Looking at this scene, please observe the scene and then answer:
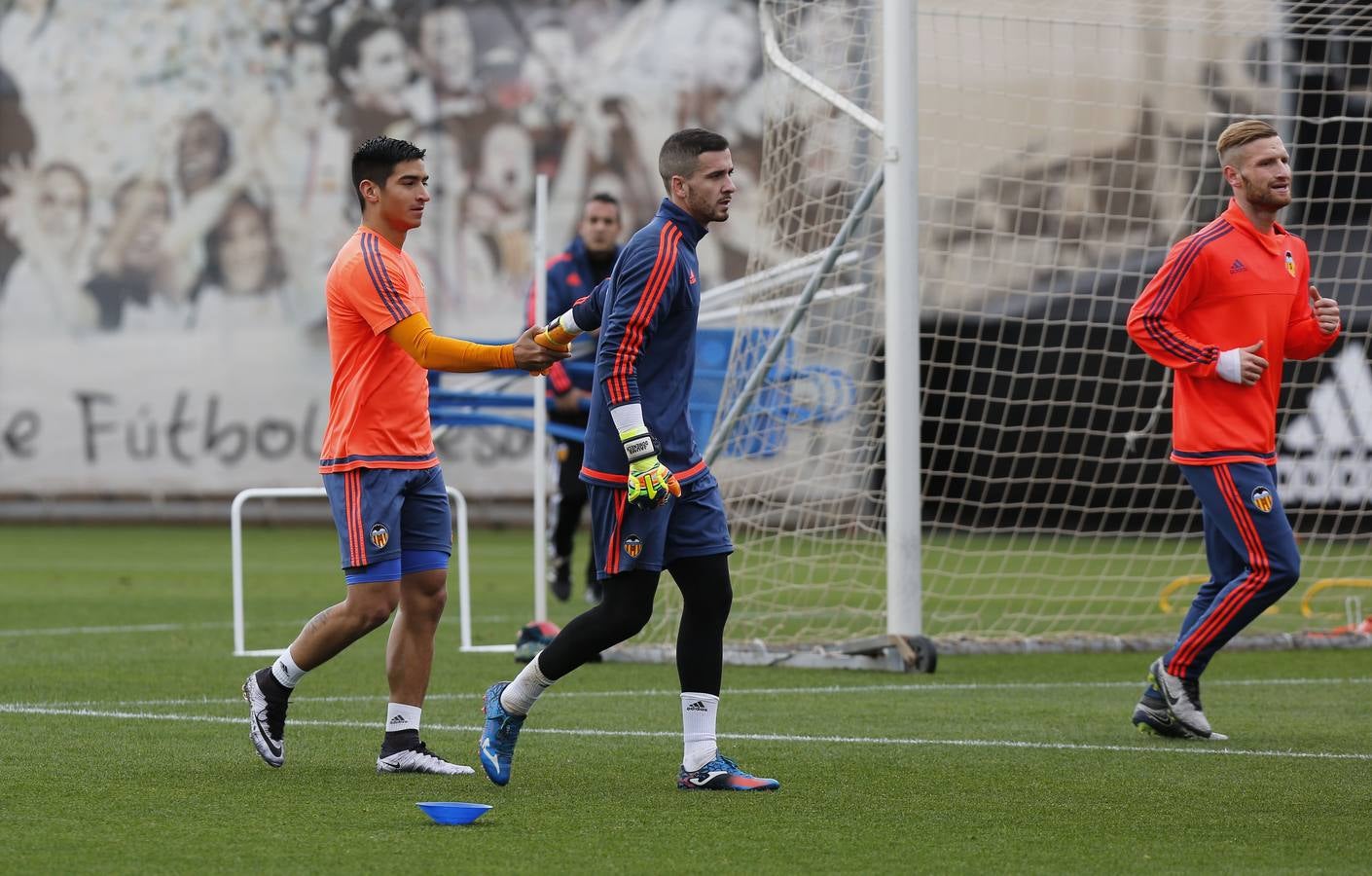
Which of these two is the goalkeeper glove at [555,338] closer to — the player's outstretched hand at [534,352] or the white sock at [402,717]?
the player's outstretched hand at [534,352]

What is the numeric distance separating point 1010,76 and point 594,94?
13.9m

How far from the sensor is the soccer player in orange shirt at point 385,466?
20.4 ft

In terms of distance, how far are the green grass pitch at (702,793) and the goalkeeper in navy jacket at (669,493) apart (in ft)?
0.77

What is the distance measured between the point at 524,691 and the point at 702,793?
2.12 ft

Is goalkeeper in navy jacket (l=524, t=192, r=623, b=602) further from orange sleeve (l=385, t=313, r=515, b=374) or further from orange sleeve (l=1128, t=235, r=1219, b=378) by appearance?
orange sleeve (l=385, t=313, r=515, b=374)

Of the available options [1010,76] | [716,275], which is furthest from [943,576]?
[716,275]

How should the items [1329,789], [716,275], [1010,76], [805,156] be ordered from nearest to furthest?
1. [1329,789]
2. [805,156]
3. [1010,76]
4. [716,275]

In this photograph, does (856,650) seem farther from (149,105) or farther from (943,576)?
(149,105)

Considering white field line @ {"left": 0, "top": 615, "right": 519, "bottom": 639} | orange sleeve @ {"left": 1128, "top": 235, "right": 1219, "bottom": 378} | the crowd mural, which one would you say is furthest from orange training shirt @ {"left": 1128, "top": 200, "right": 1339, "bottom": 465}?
the crowd mural

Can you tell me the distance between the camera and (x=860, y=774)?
6.29 meters

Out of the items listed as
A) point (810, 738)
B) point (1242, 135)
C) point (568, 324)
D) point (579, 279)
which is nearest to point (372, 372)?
point (568, 324)

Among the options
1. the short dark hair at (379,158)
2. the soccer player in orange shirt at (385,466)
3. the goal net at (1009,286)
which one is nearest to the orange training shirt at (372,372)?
the soccer player in orange shirt at (385,466)

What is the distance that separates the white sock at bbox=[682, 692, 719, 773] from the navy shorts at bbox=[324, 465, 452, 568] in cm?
104

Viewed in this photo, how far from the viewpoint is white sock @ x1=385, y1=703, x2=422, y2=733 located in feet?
20.8
